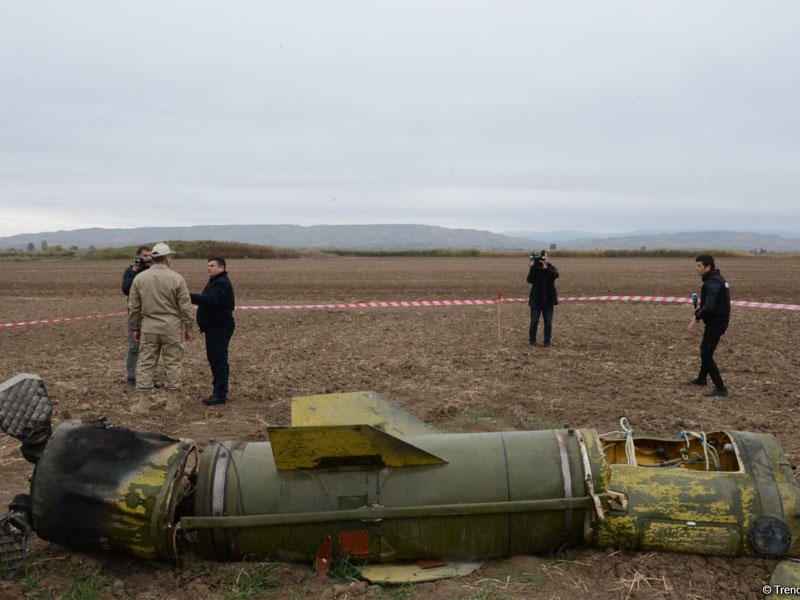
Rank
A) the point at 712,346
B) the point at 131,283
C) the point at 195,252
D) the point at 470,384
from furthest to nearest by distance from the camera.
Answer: the point at 195,252
the point at 470,384
the point at 131,283
the point at 712,346

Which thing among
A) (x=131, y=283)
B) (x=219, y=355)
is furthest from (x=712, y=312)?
(x=131, y=283)

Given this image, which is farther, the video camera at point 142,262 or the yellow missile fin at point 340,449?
the video camera at point 142,262

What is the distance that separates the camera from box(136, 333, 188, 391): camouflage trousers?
24.7 ft

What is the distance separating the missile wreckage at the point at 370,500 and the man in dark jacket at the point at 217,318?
3618mm

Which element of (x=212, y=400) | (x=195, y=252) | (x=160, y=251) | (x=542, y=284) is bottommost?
(x=212, y=400)

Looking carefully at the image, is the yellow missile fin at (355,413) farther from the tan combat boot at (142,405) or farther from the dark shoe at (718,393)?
the dark shoe at (718,393)

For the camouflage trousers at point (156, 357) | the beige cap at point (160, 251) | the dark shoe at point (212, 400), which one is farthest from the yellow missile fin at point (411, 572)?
the beige cap at point (160, 251)

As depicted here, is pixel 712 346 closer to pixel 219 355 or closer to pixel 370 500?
pixel 370 500

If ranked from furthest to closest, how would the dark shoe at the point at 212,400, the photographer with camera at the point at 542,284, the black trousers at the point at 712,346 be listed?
the photographer with camera at the point at 542,284, the black trousers at the point at 712,346, the dark shoe at the point at 212,400

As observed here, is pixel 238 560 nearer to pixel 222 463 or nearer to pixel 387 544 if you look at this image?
pixel 222 463

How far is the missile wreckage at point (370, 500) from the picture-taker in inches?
162

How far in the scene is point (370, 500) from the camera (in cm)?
421

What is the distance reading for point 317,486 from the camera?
425cm

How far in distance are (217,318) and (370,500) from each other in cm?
447
